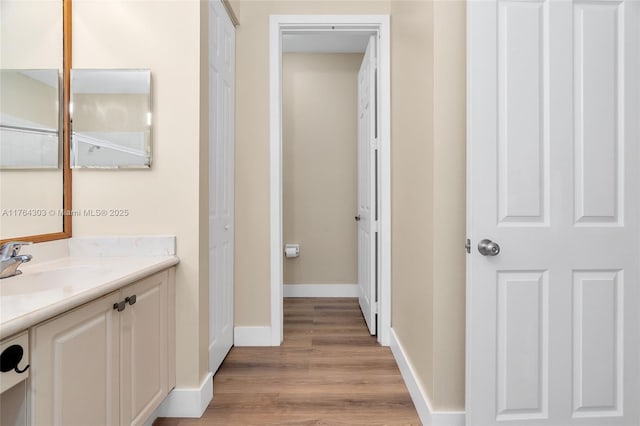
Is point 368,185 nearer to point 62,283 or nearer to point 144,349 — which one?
point 144,349

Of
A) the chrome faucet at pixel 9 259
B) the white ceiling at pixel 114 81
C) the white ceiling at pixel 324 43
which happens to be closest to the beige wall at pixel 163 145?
the white ceiling at pixel 114 81

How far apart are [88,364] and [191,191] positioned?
86 centimetres

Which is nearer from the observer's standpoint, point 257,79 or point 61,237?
point 61,237

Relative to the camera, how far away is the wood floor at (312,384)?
1.77 meters

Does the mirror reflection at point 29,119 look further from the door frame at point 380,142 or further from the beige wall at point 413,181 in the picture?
the beige wall at point 413,181

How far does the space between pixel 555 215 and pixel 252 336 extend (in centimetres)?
208

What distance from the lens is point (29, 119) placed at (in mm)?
1515

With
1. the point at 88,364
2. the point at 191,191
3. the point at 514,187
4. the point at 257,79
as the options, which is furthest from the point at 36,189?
the point at 514,187

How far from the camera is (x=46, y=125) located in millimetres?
1606

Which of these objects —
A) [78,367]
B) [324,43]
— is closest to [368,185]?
[324,43]

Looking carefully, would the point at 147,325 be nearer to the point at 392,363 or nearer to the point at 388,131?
the point at 392,363

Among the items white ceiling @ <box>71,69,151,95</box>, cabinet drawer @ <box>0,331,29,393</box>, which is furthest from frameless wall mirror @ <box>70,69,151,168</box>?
cabinet drawer @ <box>0,331,29,393</box>

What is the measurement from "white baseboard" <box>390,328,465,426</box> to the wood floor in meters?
0.04

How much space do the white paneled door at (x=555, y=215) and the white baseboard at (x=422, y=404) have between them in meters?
0.14
